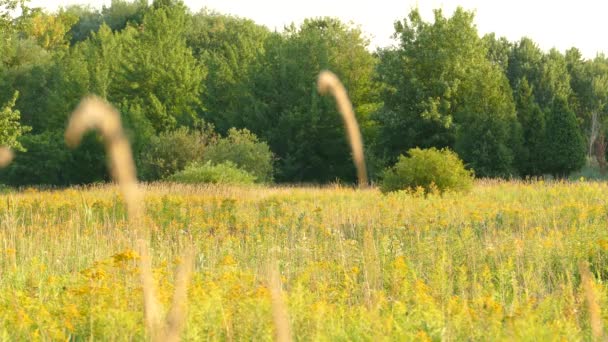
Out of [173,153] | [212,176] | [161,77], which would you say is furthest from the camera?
[161,77]

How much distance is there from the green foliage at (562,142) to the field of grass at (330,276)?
16384mm

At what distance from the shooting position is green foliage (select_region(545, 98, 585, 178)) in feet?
106

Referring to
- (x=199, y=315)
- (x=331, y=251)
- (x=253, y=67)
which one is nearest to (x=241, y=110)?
(x=253, y=67)

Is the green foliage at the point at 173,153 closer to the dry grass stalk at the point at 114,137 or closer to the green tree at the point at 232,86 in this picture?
the green tree at the point at 232,86

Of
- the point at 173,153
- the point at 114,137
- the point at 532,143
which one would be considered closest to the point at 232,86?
the point at 173,153

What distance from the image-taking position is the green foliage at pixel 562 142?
32.2 metres

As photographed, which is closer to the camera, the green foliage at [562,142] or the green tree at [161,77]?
the green foliage at [562,142]

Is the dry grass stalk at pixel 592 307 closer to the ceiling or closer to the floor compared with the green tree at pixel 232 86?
closer to the floor

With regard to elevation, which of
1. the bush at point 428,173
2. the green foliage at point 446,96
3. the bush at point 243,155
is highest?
the green foliage at point 446,96

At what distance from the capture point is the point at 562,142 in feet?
106

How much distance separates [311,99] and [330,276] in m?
31.1

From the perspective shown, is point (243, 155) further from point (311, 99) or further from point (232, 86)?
point (232, 86)

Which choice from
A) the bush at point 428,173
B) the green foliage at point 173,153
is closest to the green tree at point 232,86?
the green foliage at point 173,153

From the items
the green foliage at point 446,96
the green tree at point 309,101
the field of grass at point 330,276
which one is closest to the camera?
the field of grass at point 330,276
